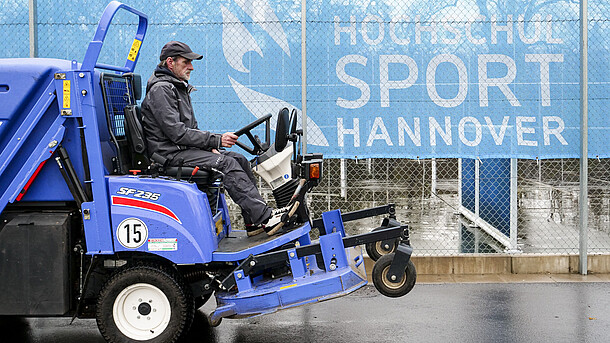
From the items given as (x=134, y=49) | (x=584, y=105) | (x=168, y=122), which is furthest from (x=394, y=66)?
(x=168, y=122)

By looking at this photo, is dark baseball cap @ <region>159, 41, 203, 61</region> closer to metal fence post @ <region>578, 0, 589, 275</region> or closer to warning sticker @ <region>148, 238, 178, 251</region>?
warning sticker @ <region>148, 238, 178, 251</region>

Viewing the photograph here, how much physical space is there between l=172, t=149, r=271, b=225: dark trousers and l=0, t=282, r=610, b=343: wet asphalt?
1028 millimetres

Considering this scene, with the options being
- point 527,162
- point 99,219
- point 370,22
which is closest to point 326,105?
point 370,22

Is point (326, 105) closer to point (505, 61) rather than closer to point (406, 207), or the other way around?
point (505, 61)

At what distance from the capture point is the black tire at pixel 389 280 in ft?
19.1

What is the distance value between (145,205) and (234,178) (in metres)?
0.72

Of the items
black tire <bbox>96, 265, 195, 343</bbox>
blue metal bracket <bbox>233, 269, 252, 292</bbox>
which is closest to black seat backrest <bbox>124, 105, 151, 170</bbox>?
black tire <bbox>96, 265, 195, 343</bbox>

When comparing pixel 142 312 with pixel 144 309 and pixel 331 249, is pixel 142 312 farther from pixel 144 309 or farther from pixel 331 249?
pixel 331 249

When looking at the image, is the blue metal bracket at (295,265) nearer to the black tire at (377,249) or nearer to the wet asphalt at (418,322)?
the wet asphalt at (418,322)

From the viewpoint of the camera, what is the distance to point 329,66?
26.5 feet

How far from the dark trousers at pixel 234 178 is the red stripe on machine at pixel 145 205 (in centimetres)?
50

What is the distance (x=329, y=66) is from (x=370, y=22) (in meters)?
0.62

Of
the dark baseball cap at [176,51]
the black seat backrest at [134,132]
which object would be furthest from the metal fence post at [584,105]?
the black seat backrest at [134,132]

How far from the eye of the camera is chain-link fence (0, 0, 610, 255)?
26.3ft
